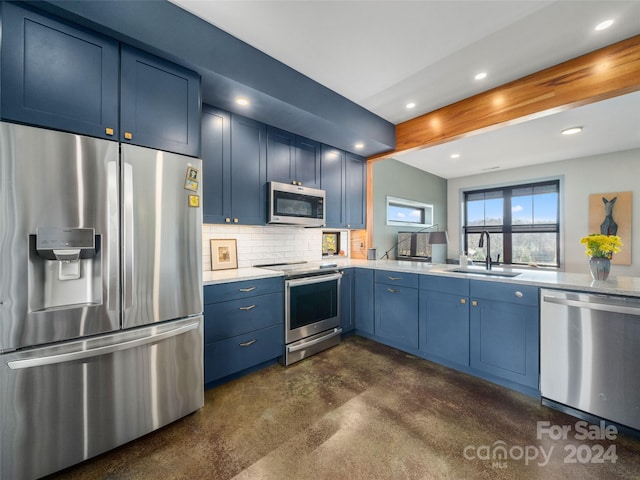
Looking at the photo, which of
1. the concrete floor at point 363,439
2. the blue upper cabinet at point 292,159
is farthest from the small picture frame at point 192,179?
the concrete floor at point 363,439

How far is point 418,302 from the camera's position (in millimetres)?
2682

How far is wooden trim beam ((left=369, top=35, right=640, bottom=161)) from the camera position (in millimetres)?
1880

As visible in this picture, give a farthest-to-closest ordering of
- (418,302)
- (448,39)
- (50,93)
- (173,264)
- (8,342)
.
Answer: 1. (418,302)
2. (448,39)
3. (173,264)
4. (50,93)
5. (8,342)

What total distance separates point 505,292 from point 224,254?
102 inches

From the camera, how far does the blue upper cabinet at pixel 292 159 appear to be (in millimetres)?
2824

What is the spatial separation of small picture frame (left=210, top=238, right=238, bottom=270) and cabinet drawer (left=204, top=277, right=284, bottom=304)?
1.83ft

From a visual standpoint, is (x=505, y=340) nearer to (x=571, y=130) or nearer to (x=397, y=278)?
(x=397, y=278)

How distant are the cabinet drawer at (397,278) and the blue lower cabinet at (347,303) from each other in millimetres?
360

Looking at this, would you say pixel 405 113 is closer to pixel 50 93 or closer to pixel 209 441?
pixel 50 93

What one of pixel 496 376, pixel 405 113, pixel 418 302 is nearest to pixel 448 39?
pixel 405 113

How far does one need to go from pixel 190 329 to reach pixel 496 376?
2485 millimetres

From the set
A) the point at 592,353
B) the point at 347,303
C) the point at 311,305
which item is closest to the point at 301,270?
the point at 311,305

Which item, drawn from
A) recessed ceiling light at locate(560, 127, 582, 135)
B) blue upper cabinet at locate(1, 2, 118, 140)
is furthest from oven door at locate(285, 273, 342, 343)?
recessed ceiling light at locate(560, 127, 582, 135)

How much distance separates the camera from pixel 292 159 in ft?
9.87
